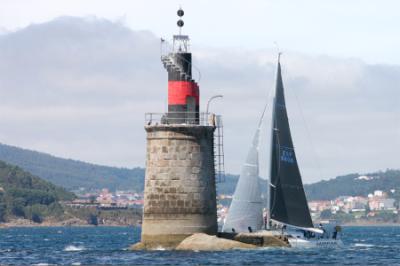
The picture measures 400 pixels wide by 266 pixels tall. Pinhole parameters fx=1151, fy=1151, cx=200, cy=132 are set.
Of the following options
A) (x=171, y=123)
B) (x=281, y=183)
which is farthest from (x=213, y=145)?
(x=281, y=183)

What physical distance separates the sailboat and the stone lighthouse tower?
6401mm

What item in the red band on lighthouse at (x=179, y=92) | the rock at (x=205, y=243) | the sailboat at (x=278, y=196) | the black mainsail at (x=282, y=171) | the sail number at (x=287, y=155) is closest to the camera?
the rock at (x=205, y=243)

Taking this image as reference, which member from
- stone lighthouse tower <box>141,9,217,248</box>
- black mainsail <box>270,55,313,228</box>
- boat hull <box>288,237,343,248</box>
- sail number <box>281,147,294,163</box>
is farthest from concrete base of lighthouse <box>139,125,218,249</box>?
sail number <box>281,147,294,163</box>

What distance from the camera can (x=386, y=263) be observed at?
64.9 meters

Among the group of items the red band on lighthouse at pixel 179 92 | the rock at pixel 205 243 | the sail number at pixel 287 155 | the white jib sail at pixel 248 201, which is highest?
the red band on lighthouse at pixel 179 92

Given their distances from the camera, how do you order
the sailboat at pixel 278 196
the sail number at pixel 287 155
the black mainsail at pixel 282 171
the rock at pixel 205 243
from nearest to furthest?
the rock at pixel 205 243, the sailboat at pixel 278 196, the black mainsail at pixel 282 171, the sail number at pixel 287 155

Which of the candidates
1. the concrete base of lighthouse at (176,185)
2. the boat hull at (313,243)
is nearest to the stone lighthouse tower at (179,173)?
the concrete base of lighthouse at (176,185)

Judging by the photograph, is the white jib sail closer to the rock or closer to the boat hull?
the boat hull

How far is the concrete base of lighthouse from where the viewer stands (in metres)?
68.9

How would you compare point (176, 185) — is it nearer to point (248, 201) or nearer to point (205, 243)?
point (205, 243)

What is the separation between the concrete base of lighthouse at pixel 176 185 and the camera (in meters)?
68.9

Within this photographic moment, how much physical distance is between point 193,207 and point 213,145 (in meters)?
4.49

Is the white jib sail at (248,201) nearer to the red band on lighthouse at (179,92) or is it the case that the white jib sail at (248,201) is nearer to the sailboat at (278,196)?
the sailboat at (278,196)

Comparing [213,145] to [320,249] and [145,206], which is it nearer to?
[145,206]
